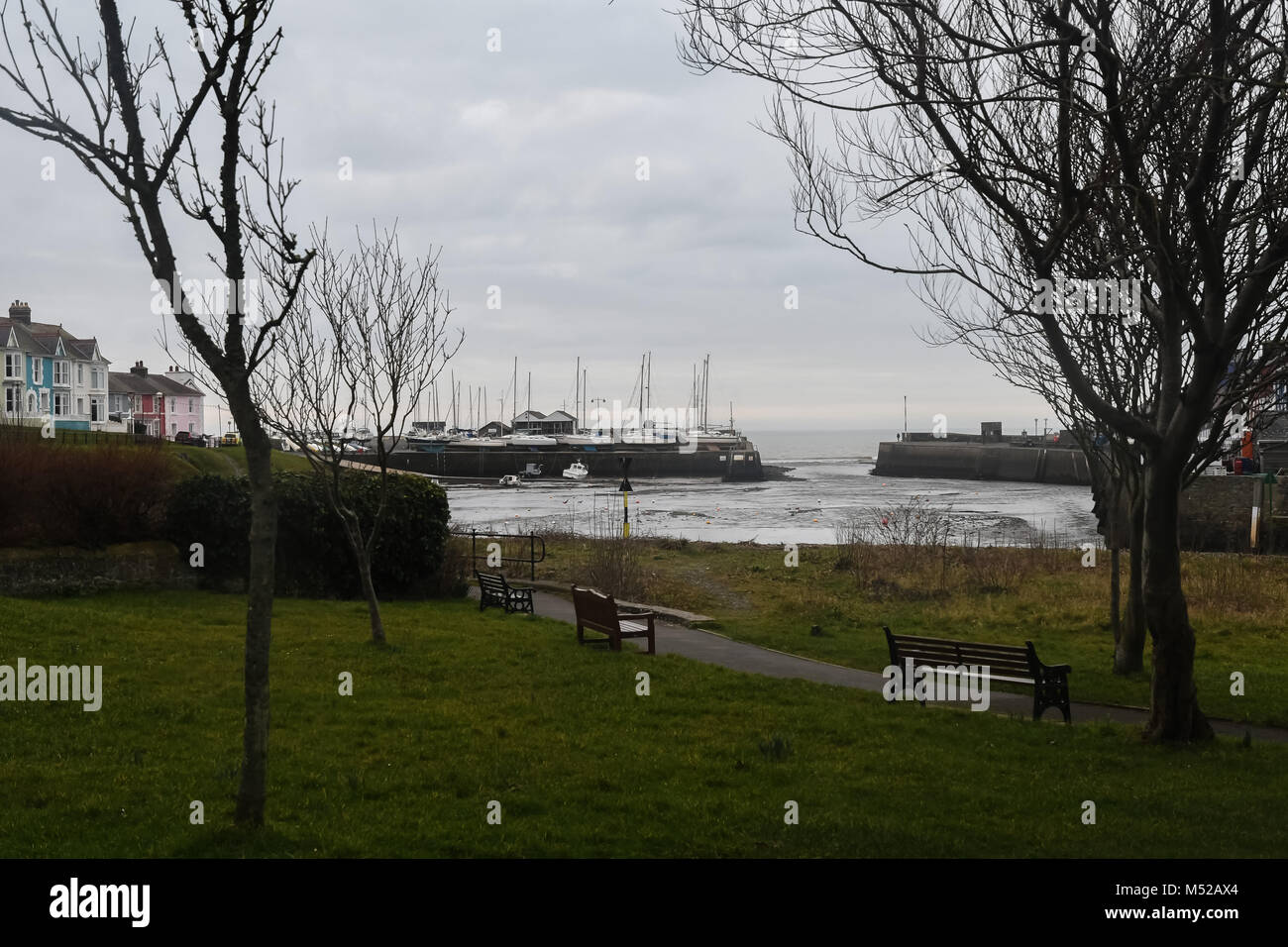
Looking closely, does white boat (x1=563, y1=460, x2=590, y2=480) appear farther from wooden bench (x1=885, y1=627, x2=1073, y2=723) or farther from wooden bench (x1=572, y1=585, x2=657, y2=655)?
wooden bench (x1=885, y1=627, x2=1073, y2=723)

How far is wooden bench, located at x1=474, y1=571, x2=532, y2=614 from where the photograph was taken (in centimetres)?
1823

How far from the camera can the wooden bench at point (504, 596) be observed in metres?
18.2

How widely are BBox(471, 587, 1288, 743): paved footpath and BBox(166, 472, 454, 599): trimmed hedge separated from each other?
3.08m

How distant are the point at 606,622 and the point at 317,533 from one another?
733 cm

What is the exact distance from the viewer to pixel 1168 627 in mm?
9641

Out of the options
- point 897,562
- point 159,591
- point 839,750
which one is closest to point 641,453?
point 897,562

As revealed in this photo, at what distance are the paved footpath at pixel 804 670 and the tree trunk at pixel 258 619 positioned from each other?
7.90m

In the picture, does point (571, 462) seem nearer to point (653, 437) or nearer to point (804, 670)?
point (653, 437)

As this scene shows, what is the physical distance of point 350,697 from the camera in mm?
10477

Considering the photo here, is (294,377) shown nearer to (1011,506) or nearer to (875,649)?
(875,649)

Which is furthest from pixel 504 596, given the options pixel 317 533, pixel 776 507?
pixel 776 507

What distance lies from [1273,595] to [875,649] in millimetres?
10583
